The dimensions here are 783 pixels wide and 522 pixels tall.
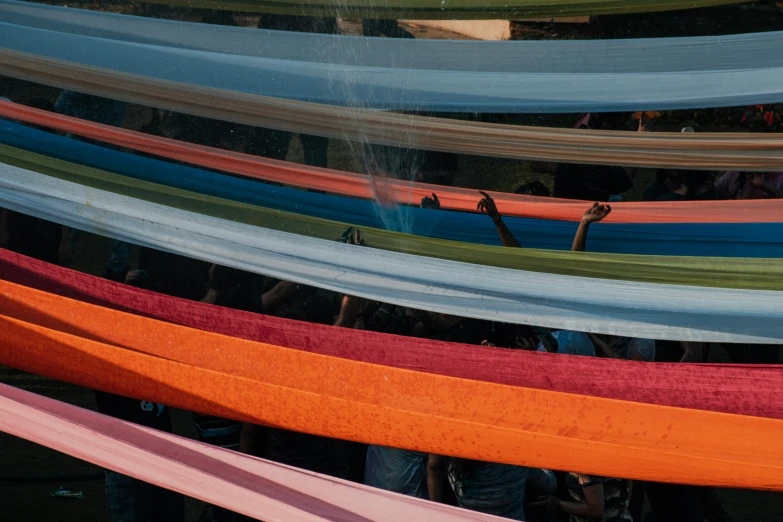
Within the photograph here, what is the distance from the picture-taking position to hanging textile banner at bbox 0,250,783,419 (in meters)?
2.40

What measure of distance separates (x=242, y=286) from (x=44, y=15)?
1.67m

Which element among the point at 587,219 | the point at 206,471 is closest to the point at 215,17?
the point at 587,219

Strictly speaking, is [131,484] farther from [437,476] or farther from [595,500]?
[595,500]

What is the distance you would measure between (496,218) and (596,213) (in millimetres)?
370

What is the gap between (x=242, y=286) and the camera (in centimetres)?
366

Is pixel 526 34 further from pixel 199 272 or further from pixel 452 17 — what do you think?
pixel 199 272

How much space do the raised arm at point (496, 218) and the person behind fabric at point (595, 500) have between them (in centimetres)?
96

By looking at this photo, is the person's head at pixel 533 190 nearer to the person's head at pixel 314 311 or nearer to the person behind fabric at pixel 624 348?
the person behind fabric at pixel 624 348

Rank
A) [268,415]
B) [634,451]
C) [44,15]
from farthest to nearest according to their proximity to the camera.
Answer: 1. [44,15]
2. [268,415]
3. [634,451]

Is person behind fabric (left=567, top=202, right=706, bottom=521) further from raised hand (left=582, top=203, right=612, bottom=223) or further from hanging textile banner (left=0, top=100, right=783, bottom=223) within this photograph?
hanging textile banner (left=0, top=100, right=783, bottom=223)

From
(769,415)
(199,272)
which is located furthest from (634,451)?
(199,272)

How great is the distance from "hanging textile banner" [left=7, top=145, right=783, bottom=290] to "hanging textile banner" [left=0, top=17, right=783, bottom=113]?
2.46 ft

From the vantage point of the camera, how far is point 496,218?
3.74 m

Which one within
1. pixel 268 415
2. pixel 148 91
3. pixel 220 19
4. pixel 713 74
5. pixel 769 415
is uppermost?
pixel 220 19
